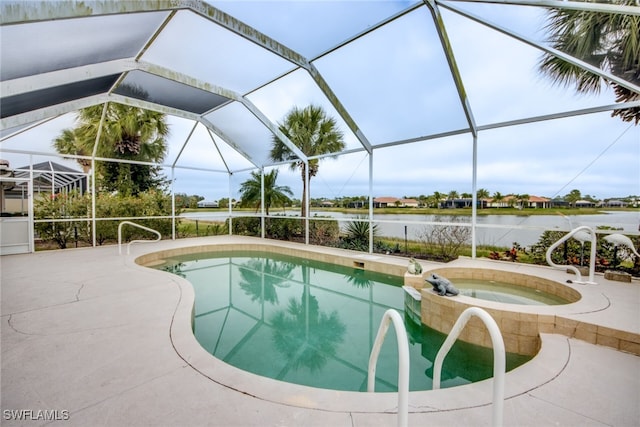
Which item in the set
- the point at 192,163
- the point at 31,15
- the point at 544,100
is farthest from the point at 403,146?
the point at 192,163

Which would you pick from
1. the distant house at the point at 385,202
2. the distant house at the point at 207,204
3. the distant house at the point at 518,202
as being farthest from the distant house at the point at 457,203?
the distant house at the point at 207,204

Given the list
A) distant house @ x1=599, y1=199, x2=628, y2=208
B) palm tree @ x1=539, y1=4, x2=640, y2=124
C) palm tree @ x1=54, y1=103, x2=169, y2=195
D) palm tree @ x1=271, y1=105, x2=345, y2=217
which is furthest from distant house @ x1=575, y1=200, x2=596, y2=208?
palm tree @ x1=54, y1=103, x2=169, y2=195

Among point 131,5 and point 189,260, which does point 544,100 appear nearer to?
point 131,5

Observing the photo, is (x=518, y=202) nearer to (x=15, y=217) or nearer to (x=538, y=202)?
(x=538, y=202)

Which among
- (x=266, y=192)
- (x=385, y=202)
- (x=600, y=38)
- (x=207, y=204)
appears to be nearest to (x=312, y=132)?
(x=266, y=192)

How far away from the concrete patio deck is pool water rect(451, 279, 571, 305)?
1320 mm

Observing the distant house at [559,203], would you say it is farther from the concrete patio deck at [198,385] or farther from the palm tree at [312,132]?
the palm tree at [312,132]

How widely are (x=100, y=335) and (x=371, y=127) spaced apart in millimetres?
7076

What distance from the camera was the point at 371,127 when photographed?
25.5ft

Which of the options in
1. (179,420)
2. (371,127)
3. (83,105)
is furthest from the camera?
(371,127)

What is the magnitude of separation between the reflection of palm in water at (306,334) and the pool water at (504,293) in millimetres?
2796

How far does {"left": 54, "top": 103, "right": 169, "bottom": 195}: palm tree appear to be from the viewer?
977cm

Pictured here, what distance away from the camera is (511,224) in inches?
258

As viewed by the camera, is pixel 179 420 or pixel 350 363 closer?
pixel 179 420
